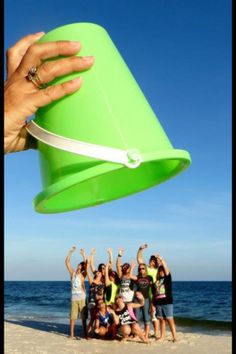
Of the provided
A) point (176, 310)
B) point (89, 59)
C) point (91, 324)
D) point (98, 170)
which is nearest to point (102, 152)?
point (98, 170)

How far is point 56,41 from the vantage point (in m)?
1.27

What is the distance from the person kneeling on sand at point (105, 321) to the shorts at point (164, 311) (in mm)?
942

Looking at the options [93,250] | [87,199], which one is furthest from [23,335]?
[87,199]

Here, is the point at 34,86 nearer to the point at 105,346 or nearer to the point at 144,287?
the point at 144,287

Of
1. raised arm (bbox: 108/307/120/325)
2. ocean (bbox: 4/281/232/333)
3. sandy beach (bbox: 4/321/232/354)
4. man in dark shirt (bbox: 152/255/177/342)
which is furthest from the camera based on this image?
ocean (bbox: 4/281/232/333)

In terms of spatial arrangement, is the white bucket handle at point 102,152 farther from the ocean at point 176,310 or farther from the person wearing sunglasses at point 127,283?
the ocean at point 176,310

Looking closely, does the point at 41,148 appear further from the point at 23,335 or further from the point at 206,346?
the point at 23,335

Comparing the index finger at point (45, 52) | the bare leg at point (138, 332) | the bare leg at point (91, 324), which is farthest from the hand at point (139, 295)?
the index finger at point (45, 52)

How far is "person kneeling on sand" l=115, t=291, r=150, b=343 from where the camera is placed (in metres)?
9.46

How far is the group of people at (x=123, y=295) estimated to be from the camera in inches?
371

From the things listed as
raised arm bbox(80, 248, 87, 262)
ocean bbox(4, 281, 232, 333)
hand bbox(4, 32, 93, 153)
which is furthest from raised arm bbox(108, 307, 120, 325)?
hand bbox(4, 32, 93, 153)

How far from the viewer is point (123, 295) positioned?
949 cm

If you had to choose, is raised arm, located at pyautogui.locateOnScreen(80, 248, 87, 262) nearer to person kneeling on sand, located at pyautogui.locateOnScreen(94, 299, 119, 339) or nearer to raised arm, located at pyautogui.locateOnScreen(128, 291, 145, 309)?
person kneeling on sand, located at pyautogui.locateOnScreen(94, 299, 119, 339)

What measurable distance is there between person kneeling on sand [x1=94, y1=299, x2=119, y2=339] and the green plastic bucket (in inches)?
348
